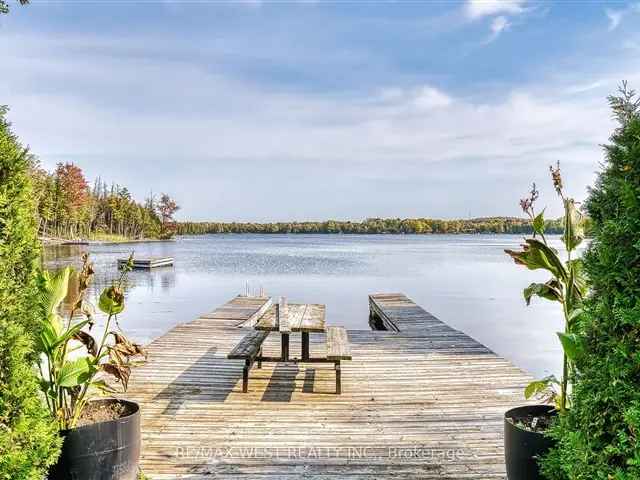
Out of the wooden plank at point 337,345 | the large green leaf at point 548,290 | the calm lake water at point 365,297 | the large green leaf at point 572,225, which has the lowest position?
the calm lake water at point 365,297

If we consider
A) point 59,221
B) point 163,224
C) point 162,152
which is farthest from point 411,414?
point 163,224

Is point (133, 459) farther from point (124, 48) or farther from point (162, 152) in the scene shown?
point (162, 152)

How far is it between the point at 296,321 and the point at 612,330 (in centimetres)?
348

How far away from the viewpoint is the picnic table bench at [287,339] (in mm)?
4602

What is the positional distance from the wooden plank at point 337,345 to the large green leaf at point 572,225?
8.07 feet

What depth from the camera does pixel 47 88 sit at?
12.1 metres

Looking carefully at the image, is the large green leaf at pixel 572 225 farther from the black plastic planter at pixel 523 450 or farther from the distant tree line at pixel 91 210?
the distant tree line at pixel 91 210

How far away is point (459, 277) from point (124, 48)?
18.7m

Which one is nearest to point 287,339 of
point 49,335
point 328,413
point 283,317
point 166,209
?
point 283,317

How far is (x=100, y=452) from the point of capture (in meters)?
2.47

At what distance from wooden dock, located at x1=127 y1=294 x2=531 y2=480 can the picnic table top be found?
63 centimetres

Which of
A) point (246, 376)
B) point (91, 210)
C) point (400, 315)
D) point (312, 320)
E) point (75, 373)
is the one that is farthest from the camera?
point (91, 210)

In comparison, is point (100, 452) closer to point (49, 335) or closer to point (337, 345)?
point (49, 335)

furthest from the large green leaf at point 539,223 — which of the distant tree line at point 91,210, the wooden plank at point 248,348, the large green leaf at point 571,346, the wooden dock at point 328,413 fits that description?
the distant tree line at point 91,210
